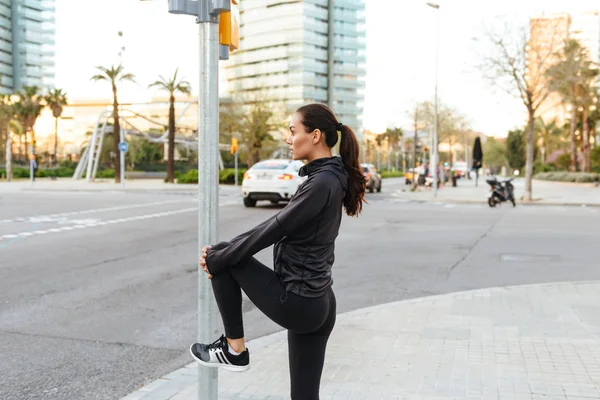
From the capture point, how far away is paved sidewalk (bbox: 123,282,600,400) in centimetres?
411

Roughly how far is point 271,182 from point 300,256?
18740mm

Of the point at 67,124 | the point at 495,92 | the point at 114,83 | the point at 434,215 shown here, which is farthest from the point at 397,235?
the point at 67,124

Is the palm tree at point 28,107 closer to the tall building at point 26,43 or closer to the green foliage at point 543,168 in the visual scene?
the green foliage at point 543,168

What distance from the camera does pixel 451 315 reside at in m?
6.32

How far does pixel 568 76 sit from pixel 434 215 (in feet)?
44.0

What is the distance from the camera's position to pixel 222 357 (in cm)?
285

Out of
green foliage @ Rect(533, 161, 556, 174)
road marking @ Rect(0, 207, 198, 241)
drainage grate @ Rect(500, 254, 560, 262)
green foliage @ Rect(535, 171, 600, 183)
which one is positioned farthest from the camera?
green foliage @ Rect(533, 161, 556, 174)

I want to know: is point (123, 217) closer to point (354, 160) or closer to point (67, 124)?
point (354, 160)

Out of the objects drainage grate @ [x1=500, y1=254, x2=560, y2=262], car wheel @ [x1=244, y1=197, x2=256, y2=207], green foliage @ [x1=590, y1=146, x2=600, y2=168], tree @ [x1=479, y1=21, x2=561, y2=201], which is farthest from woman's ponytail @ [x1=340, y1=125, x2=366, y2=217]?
green foliage @ [x1=590, y1=146, x2=600, y2=168]

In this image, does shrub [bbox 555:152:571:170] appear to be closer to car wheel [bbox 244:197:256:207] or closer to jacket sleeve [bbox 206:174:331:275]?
car wheel [bbox 244:197:256:207]

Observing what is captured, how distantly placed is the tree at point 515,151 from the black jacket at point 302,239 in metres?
109

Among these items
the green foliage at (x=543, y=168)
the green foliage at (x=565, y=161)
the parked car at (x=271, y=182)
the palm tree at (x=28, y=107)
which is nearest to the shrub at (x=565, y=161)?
the green foliage at (x=565, y=161)

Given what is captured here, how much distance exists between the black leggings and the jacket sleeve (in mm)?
73

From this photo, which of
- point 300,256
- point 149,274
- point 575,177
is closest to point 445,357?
point 300,256
